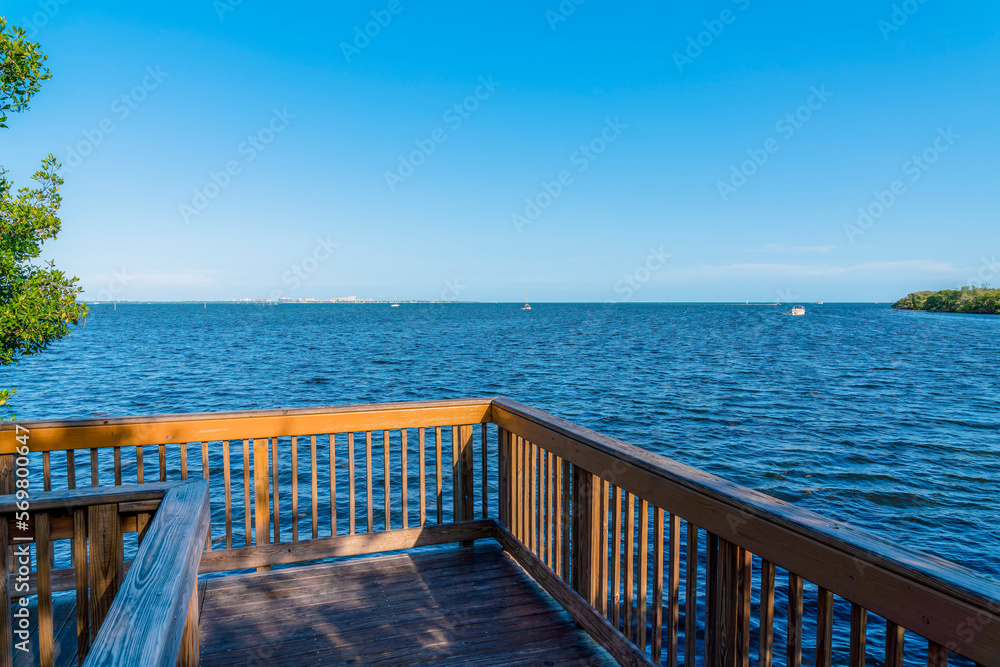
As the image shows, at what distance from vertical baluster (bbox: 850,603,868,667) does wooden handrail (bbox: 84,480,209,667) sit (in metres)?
1.48

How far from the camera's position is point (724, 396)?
16641 mm

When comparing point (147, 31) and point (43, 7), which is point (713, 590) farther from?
point (147, 31)

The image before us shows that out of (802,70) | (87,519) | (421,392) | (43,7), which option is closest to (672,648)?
(87,519)

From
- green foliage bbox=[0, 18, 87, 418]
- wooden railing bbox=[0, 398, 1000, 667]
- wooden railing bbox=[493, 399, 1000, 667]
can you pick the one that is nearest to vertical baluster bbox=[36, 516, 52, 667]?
wooden railing bbox=[0, 398, 1000, 667]

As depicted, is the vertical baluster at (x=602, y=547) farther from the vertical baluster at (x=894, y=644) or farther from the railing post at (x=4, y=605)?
the railing post at (x=4, y=605)

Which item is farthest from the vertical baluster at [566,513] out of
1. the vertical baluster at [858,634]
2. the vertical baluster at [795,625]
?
the vertical baluster at [858,634]

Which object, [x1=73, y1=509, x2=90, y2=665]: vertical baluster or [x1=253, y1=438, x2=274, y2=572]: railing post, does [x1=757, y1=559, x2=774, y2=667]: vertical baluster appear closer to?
[x1=73, y1=509, x2=90, y2=665]: vertical baluster

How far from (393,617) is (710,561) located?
5.73 feet

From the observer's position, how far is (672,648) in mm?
1955

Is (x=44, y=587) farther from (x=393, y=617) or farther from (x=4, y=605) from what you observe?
(x=393, y=617)

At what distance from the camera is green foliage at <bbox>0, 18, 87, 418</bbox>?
4.05m

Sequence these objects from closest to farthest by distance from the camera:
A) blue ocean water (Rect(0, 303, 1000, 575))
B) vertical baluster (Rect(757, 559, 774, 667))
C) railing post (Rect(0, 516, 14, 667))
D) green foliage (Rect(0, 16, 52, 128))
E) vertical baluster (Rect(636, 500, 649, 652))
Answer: railing post (Rect(0, 516, 14, 667))
vertical baluster (Rect(757, 559, 774, 667))
vertical baluster (Rect(636, 500, 649, 652))
green foliage (Rect(0, 16, 52, 128))
blue ocean water (Rect(0, 303, 1000, 575))

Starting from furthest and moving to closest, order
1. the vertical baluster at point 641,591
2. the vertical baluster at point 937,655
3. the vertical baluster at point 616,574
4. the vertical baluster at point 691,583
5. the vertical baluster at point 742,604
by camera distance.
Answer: the vertical baluster at point 616,574
the vertical baluster at point 641,591
the vertical baluster at point 691,583
the vertical baluster at point 742,604
the vertical baluster at point 937,655

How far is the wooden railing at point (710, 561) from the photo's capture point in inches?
43.3
